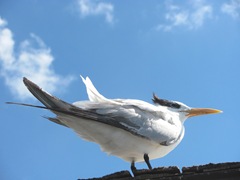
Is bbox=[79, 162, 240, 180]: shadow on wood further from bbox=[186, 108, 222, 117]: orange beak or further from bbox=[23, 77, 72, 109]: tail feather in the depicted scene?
bbox=[186, 108, 222, 117]: orange beak

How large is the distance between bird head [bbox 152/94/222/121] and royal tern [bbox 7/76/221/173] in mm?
890

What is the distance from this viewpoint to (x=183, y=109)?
7.18 metres

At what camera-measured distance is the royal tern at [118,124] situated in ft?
17.6

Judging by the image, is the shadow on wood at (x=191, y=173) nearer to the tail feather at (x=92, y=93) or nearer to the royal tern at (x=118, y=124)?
the royal tern at (x=118, y=124)

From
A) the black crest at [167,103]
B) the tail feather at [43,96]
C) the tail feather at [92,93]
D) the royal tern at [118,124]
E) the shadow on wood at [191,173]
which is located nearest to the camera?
the shadow on wood at [191,173]

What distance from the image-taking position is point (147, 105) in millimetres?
6230

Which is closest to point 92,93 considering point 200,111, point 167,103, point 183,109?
point 167,103

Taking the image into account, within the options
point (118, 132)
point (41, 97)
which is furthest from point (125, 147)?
point (41, 97)

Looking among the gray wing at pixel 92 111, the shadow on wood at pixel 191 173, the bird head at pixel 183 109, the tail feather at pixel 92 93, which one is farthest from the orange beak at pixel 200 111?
the shadow on wood at pixel 191 173

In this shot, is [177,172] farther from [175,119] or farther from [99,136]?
[175,119]

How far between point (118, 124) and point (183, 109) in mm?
1853

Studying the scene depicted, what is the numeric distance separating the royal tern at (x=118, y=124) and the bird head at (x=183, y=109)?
890mm

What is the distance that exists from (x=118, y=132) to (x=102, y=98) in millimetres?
604

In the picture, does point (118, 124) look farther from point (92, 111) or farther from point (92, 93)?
point (92, 93)
